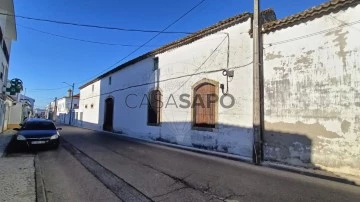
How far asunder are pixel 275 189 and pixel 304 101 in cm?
360

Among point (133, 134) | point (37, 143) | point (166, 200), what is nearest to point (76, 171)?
point (166, 200)

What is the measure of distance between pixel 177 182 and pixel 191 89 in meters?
7.57

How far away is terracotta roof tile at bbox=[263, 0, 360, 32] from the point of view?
7.75 metres

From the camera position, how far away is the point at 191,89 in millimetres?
13609

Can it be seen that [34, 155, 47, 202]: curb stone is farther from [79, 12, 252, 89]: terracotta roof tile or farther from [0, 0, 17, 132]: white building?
[0, 0, 17, 132]: white building

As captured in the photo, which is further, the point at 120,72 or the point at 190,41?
the point at 120,72

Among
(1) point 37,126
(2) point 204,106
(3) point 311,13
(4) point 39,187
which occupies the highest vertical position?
(3) point 311,13

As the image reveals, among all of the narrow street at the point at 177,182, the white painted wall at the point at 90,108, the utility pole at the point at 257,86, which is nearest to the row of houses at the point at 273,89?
the utility pole at the point at 257,86

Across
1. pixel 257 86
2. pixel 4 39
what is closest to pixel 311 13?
pixel 257 86

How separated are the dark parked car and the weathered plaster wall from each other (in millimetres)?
8830

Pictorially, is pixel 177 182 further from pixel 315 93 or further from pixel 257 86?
pixel 315 93

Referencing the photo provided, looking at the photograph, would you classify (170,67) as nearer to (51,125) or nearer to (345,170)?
(51,125)

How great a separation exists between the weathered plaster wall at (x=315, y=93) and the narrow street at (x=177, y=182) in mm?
1091

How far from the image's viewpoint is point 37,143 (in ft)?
36.8
